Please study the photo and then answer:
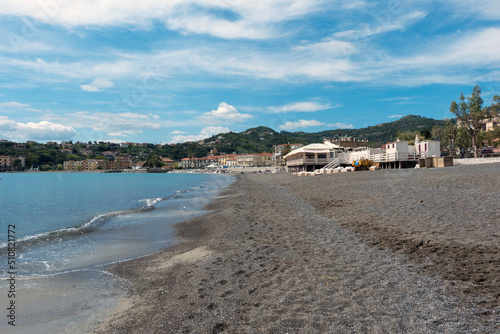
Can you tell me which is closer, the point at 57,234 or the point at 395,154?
the point at 57,234

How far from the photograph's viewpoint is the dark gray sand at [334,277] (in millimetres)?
3879

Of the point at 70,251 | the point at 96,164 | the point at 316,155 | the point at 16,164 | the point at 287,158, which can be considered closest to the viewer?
the point at 70,251

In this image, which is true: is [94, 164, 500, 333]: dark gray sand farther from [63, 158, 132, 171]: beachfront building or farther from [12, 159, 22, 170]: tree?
[63, 158, 132, 171]: beachfront building

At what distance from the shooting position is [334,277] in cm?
525

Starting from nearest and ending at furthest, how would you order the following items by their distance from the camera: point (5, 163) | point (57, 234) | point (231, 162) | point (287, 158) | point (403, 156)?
point (57, 234) < point (403, 156) < point (287, 158) < point (5, 163) < point (231, 162)

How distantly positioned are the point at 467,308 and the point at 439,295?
44 cm

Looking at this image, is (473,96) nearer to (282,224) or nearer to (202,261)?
(282,224)

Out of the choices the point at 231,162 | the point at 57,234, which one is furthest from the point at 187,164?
the point at 57,234

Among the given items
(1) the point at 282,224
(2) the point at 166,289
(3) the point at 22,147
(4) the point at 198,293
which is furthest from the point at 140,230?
(3) the point at 22,147

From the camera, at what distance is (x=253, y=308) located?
14.7ft

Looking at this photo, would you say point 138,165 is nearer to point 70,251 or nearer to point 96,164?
point 96,164

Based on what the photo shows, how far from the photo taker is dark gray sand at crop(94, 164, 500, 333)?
153 inches

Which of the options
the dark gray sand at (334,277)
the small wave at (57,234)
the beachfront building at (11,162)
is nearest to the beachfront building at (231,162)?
the beachfront building at (11,162)

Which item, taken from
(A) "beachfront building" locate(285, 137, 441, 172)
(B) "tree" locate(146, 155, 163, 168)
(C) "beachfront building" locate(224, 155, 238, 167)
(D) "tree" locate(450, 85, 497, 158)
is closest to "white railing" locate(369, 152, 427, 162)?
(A) "beachfront building" locate(285, 137, 441, 172)
